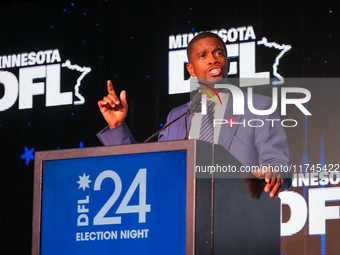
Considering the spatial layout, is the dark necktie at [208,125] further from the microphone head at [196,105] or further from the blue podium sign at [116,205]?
the blue podium sign at [116,205]

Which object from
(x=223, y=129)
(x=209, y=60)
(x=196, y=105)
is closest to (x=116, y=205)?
(x=196, y=105)

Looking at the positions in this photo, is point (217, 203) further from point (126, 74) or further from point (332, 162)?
point (126, 74)

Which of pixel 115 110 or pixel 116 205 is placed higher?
pixel 115 110

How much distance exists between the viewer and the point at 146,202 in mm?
1359

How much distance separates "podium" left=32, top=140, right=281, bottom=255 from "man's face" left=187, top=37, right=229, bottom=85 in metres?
0.77

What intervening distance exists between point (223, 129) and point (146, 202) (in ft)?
2.08

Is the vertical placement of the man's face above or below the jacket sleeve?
above

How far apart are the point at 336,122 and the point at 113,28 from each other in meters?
1.60

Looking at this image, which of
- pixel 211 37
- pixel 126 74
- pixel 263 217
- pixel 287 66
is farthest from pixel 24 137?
pixel 263 217

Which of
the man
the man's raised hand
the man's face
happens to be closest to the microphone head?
the man

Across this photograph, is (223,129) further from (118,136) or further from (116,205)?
(116,205)

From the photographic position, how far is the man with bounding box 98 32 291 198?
1.76 m

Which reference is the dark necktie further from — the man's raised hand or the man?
the man's raised hand

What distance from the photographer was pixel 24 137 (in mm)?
4422
